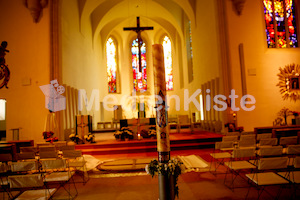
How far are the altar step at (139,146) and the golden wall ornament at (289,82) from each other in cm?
380

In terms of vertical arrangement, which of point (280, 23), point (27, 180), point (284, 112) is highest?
point (280, 23)

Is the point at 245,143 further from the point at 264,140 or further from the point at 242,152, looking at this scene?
the point at 242,152

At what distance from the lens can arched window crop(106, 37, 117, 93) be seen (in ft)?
67.1

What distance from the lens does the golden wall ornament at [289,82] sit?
414 inches

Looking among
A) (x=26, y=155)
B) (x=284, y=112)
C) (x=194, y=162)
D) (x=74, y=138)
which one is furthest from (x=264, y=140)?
(x=74, y=138)

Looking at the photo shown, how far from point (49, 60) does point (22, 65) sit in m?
1.15

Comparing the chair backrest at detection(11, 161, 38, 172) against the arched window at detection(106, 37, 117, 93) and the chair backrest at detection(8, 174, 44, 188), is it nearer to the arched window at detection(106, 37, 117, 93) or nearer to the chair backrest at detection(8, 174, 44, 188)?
the chair backrest at detection(8, 174, 44, 188)

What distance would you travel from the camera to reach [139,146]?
29.7 feet

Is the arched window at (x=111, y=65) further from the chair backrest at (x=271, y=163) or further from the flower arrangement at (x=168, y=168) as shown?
the chair backrest at (x=271, y=163)

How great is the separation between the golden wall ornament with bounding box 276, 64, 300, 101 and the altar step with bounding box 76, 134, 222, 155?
150 inches

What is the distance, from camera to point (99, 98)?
17.8 m

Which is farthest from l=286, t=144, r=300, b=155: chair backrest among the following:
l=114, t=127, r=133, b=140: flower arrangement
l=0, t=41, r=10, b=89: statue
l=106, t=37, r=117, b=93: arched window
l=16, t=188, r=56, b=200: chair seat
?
l=106, t=37, r=117, b=93: arched window

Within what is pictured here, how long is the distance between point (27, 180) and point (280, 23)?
458 inches

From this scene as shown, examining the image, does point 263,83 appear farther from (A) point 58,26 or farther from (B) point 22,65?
(B) point 22,65
